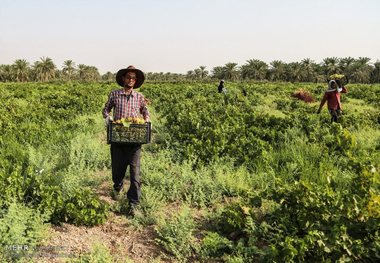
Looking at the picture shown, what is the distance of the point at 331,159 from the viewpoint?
21.6ft

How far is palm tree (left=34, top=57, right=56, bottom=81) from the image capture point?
75.2 metres

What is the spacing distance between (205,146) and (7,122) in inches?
213

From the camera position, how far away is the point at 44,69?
76.4 metres

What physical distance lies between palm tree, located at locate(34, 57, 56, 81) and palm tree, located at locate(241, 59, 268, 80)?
40798mm

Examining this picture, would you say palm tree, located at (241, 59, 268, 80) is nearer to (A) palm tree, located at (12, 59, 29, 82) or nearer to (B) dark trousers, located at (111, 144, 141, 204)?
(A) palm tree, located at (12, 59, 29, 82)

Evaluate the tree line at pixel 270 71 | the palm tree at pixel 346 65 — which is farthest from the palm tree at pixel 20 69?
the palm tree at pixel 346 65

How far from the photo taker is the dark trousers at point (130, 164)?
5016mm

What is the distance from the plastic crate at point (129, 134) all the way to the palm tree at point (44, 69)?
77465 mm

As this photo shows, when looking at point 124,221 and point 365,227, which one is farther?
point 124,221

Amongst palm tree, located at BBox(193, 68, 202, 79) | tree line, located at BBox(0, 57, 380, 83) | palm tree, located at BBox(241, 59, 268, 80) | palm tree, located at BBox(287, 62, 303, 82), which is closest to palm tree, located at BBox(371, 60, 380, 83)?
tree line, located at BBox(0, 57, 380, 83)

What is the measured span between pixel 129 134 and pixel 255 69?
249 ft

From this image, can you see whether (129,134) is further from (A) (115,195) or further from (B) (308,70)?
(B) (308,70)

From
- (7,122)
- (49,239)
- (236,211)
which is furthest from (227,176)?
(7,122)

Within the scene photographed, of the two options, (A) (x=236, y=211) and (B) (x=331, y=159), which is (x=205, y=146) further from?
(A) (x=236, y=211)
